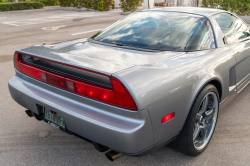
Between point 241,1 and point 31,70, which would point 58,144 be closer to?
point 31,70

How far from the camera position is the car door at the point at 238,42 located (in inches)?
123

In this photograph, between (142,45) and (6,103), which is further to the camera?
(6,103)

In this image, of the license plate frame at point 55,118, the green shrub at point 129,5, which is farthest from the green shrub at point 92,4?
the license plate frame at point 55,118

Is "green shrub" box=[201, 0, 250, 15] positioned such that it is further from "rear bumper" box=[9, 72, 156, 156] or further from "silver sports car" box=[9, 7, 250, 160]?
"rear bumper" box=[9, 72, 156, 156]

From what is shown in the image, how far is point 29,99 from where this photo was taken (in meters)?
2.43

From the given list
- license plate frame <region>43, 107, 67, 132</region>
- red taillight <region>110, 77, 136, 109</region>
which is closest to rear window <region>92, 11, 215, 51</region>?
red taillight <region>110, 77, 136, 109</region>

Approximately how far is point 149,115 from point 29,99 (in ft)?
3.96

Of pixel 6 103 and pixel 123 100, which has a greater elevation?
pixel 123 100

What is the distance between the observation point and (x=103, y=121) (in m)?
1.96

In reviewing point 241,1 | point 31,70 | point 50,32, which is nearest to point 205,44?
point 31,70

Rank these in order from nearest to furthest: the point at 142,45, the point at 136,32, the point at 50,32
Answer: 1. the point at 142,45
2. the point at 136,32
3. the point at 50,32

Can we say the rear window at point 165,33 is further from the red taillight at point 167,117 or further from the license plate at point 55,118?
the license plate at point 55,118

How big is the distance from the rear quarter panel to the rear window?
0.22m

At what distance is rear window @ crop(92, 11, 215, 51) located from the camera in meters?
2.70
